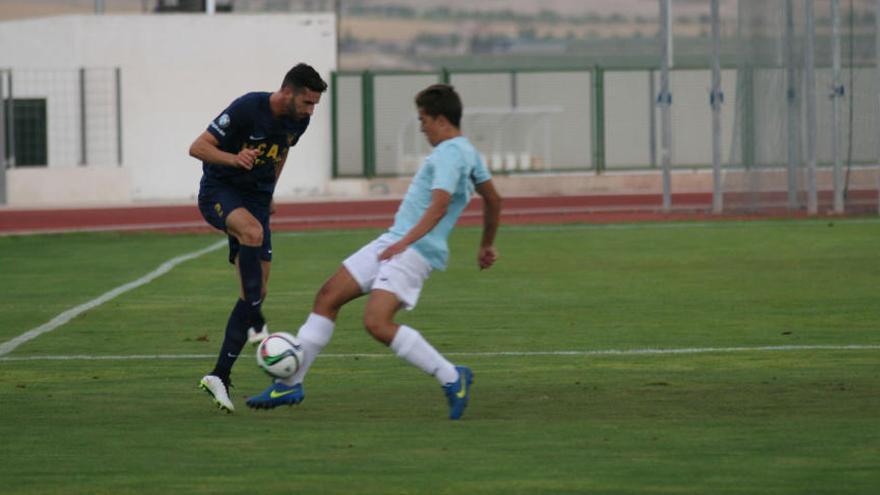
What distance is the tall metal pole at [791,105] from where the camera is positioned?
29266mm

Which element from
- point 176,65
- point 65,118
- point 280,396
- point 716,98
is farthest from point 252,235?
point 176,65

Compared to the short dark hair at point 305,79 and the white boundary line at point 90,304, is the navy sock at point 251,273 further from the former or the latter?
the white boundary line at point 90,304

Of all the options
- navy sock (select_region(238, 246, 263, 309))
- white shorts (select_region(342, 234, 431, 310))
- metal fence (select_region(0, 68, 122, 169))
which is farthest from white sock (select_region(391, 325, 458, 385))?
metal fence (select_region(0, 68, 122, 169))

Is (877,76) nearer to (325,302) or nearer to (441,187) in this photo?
(325,302)

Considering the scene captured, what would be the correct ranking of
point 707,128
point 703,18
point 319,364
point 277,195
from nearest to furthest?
point 319,364, point 277,195, point 707,128, point 703,18

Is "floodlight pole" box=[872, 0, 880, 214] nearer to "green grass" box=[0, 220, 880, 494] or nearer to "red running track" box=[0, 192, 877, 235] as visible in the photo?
"red running track" box=[0, 192, 877, 235]

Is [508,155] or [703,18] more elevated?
[703,18]

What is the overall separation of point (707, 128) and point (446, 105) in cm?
3621

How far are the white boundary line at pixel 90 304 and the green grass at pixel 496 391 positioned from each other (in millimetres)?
142

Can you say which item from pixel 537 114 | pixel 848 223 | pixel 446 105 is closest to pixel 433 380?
pixel 446 105

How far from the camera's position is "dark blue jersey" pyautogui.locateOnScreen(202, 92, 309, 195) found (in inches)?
440

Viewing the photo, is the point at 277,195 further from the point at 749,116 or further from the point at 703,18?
the point at 703,18

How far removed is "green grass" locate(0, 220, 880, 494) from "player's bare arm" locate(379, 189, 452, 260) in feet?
3.07

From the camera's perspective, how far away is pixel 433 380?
11.8 meters
